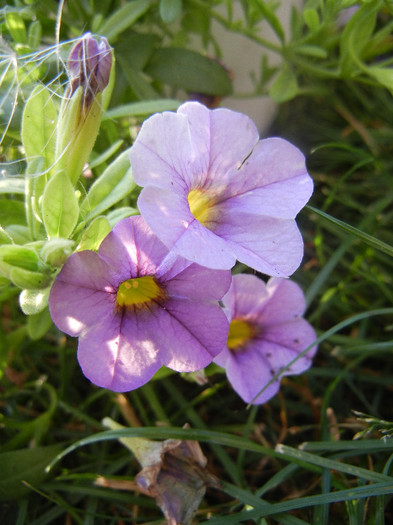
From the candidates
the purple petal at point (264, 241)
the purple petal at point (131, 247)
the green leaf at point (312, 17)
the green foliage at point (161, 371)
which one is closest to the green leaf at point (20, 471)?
the green foliage at point (161, 371)

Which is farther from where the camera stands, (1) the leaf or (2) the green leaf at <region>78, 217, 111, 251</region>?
(1) the leaf

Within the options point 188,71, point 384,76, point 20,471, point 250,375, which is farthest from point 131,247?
point 384,76

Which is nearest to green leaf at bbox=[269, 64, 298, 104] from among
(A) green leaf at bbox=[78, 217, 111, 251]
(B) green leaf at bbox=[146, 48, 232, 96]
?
(B) green leaf at bbox=[146, 48, 232, 96]

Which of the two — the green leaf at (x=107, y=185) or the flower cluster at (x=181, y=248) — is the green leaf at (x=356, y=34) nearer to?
the flower cluster at (x=181, y=248)

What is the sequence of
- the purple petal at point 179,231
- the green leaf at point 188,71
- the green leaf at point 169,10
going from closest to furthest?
the purple petal at point 179,231 → the green leaf at point 169,10 → the green leaf at point 188,71

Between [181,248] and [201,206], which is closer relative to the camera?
[181,248]

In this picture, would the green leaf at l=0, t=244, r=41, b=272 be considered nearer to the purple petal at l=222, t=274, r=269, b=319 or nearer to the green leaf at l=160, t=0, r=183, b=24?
the purple petal at l=222, t=274, r=269, b=319

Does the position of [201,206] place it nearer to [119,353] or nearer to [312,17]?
[119,353]

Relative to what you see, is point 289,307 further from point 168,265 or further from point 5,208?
point 5,208
